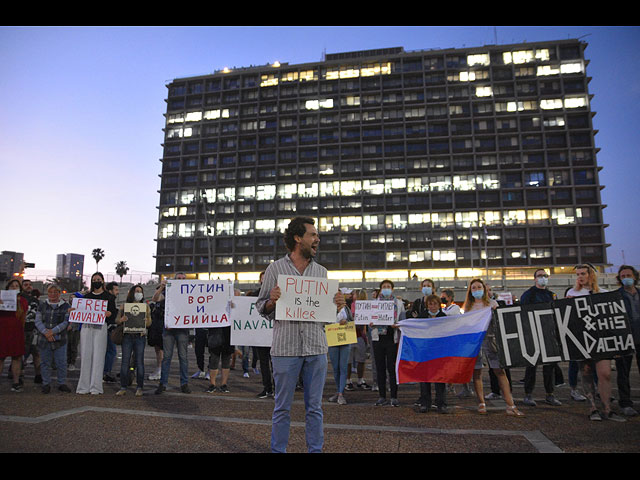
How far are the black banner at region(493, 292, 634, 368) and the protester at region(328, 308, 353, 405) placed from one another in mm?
2880

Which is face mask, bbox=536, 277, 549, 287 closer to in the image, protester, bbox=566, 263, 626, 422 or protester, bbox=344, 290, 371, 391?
protester, bbox=566, 263, 626, 422

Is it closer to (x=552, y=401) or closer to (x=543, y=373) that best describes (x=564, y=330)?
(x=543, y=373)

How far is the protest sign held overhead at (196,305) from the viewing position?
862 centimetres

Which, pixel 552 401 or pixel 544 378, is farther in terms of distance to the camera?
pixel 544 378

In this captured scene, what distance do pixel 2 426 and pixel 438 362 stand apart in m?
6.36

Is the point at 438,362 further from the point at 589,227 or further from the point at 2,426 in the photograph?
the point at 589,227

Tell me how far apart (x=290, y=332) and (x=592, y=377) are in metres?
5.34

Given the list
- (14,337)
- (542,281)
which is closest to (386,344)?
(542,281)

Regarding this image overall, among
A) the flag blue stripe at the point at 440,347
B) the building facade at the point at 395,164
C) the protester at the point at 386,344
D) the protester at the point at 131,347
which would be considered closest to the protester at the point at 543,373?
the flag blue stripe at the point at 440,347

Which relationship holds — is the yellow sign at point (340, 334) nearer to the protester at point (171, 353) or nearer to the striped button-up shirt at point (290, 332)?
the protester at point (171, 353)

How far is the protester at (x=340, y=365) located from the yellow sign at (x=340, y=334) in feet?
0.27

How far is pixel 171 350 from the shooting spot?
902cm
